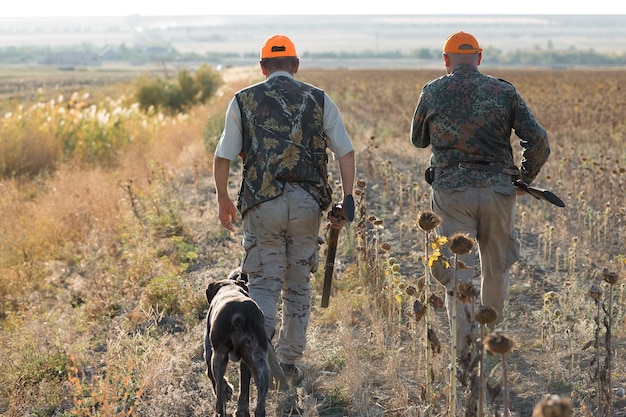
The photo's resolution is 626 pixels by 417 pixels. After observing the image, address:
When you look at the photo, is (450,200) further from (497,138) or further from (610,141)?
(610,141)

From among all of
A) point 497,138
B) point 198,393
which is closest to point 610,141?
point 497,138

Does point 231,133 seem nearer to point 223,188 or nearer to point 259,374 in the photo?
point 223,188

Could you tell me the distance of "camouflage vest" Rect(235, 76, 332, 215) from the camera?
4.75 meters

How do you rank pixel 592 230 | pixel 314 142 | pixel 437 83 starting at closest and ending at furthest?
pixel 314 142, pixel 437 83, pixel 592 230

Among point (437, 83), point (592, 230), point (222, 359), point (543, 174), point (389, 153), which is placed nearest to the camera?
point (222, 359)

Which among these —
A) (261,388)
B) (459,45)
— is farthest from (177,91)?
(261,388)

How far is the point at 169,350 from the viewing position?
5.69 m

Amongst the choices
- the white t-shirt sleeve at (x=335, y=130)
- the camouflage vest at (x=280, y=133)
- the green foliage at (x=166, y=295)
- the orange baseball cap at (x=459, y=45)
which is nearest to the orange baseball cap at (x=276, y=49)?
the camouflage vest at (x=280, y=133)

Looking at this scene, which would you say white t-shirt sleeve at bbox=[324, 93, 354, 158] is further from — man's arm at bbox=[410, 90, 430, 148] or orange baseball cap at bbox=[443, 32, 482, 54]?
orange baseball cap at bbox=[443, 32, 482, 54]

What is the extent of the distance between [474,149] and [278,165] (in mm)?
1248

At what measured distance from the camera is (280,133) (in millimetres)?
4742

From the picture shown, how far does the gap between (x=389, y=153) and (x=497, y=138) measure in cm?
997

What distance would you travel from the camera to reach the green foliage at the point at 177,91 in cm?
2919

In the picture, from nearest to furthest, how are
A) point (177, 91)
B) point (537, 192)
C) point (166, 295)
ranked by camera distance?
point (537, 192)
point (166, 295)
point (177, 91)
